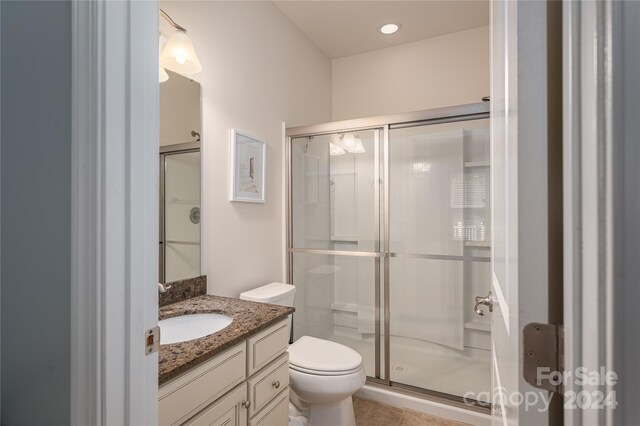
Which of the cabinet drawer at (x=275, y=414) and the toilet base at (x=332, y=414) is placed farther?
the toilet base at (x=332, y=414)

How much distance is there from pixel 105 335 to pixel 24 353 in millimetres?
319

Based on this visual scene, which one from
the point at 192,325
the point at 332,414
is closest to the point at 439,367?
the point at 332,414

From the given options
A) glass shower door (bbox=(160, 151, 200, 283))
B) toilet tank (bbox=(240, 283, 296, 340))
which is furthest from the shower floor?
glass shower door (bbox=(160, 151, 200, 283))

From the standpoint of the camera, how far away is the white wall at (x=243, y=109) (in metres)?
1.75

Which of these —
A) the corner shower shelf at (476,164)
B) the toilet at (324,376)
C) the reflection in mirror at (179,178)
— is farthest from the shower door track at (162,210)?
the corner shower shelf at (476,164)

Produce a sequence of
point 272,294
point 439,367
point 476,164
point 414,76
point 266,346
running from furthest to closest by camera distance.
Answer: point 414,76 → point 439,367 → point 476,164 → point 272,294 → point 266,346

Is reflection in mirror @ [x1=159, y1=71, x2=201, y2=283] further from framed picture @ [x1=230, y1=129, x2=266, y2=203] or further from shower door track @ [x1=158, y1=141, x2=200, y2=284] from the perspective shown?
framed picture @ [x1=230, y1=129, x2=266, y2=203]

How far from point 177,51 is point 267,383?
1.51m

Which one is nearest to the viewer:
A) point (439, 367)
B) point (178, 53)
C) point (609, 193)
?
point (609, 193)

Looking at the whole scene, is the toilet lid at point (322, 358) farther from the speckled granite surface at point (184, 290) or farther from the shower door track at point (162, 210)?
the shower door track at point (162, 210)

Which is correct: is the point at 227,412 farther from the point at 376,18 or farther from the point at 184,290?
the point at 376,18

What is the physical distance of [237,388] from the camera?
3.93 ft

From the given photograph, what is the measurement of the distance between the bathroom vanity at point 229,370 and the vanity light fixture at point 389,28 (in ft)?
7.61

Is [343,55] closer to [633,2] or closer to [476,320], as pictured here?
[476,320]
